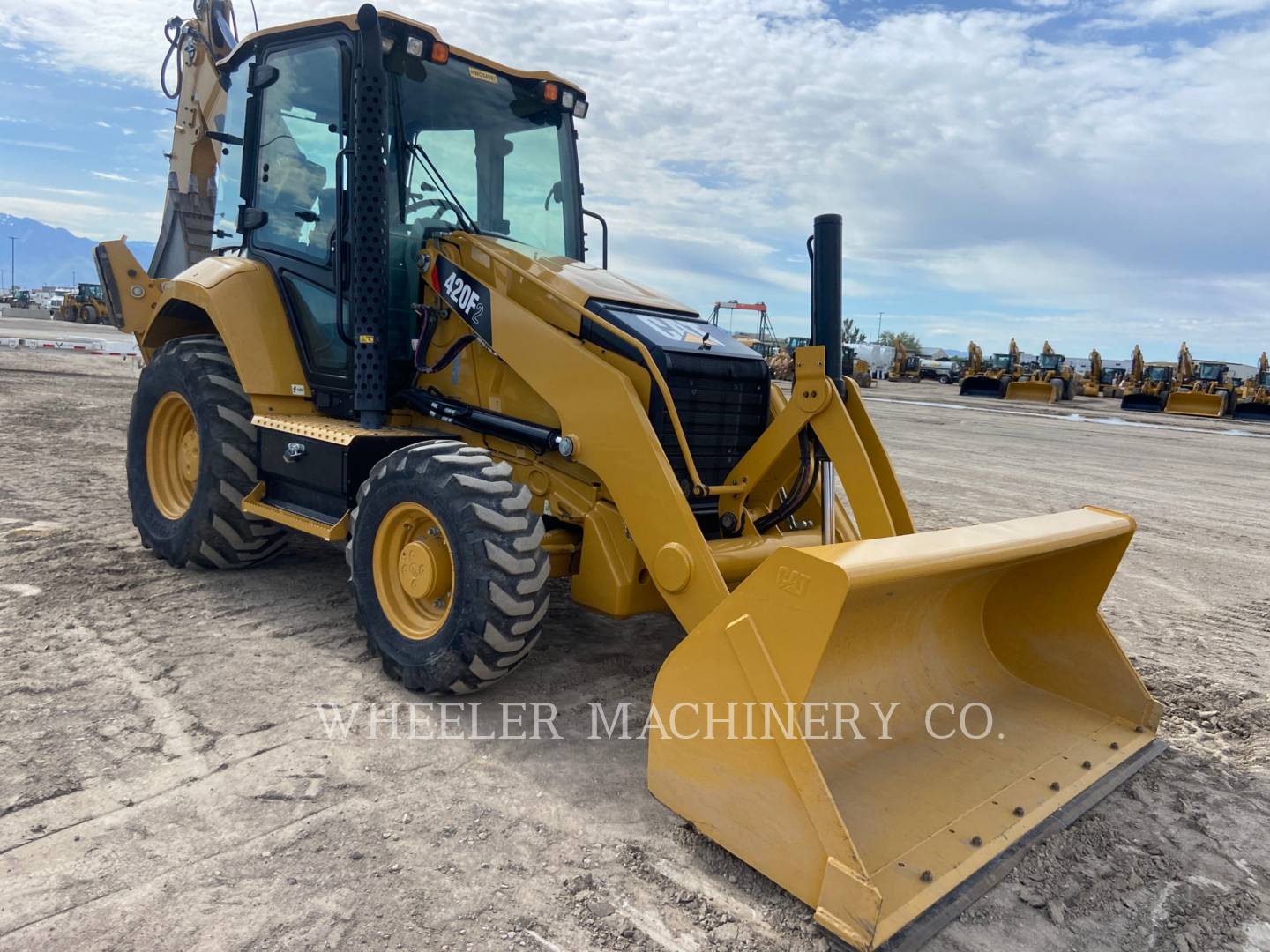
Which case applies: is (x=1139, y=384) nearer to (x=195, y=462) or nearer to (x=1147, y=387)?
(x=1147, y=387)

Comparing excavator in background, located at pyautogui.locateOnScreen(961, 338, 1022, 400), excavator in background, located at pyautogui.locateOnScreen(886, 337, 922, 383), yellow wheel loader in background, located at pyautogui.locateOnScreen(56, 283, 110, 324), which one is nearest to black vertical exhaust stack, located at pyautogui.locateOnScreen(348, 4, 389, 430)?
excavator in background, located at pyautogui.locateOnScreen(961, 338, 1022, 400)

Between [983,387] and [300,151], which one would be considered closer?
[300,151]

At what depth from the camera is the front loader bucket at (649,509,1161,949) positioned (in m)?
2.35

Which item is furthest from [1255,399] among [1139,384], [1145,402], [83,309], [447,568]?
[83,309]

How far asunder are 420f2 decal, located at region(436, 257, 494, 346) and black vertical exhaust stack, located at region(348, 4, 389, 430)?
0.28 metres

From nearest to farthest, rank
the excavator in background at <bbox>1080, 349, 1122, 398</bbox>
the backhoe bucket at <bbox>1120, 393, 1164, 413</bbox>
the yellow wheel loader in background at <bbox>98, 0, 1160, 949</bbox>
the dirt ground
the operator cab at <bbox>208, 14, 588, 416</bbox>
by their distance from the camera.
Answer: the dirt ground
the yellow wheel loader in background at <bbox>98, 0, 1160, 949</bbox>
the operator cab at <bbox>208, 14, 588, 416</bbox>
the backhoe bucket at <bbox>1120, 393, 1164, 413</bbox>
the excavator in background at <bbox>1080, 349, 1122, 398</bbox>

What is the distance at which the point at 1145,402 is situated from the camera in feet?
95.9

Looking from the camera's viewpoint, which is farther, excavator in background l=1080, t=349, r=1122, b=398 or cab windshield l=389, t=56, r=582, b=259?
excavator in background l=1080, t=349, r=1122, b=398

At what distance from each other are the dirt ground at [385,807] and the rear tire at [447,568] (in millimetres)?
275

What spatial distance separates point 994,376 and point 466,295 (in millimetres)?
33190

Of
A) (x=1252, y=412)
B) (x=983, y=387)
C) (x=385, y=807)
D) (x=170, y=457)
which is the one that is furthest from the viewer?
(x=983, y=387)

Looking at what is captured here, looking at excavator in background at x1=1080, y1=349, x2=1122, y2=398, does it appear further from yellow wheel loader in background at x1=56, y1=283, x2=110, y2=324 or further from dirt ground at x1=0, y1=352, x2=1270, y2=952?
yellow wheel loader in background at x1=56, y1=283, x2=110, y2=324

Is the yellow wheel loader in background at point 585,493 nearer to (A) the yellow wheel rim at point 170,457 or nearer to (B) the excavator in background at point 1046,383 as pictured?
(A) the yellow wheel rim at point 170,457

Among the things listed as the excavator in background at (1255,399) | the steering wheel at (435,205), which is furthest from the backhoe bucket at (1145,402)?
the steering wheel at (435,205)
